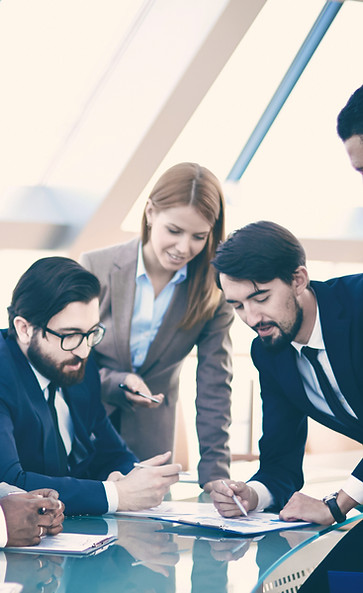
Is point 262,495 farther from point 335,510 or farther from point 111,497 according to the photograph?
point 111,497

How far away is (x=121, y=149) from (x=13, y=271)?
195cm

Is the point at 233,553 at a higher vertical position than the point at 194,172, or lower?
lower

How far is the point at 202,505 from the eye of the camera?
2271 mm

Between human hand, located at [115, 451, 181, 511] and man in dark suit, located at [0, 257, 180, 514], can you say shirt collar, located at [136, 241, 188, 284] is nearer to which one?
man in dark suit, located at [0, 257, 180, 514]

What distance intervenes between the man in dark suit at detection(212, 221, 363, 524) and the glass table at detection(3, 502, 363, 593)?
0.31 m

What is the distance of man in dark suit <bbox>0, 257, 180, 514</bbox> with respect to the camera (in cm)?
206

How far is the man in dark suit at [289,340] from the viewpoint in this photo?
2.25 metres

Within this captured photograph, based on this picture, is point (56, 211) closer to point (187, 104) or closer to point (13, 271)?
point (13, 271)

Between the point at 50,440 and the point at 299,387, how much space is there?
0.75 meters

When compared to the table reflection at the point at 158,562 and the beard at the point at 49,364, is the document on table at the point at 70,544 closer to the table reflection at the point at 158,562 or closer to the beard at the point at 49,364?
the table reflection at the point at 158,562

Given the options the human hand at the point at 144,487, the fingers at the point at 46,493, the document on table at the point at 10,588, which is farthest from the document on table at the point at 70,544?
the human hand at the point at 144,487

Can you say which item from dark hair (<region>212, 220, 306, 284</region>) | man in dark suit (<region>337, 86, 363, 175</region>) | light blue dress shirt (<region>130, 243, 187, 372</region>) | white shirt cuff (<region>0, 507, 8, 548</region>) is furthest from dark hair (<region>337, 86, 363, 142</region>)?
white shirt cuff (<region>0, 507, 8, 548</region>)

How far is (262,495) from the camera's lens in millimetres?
2248

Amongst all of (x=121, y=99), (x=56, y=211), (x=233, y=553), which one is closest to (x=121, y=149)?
(x=121, y=99)
